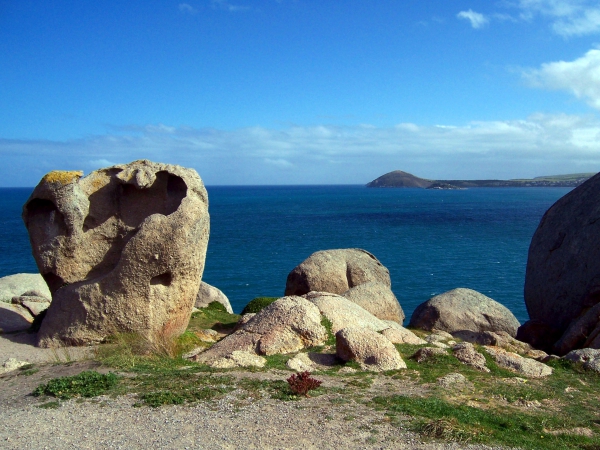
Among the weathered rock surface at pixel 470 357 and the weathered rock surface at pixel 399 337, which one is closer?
the weathered rock surface at pixel 470 357

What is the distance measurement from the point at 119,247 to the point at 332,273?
12073 millimetres

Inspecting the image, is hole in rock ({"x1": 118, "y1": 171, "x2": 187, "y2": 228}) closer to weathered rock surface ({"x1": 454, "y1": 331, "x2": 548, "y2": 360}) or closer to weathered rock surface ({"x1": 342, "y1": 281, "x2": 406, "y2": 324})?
weathered rock surface ({"x1": 342, "y1": 281, "x2": 406, "y2": 324})

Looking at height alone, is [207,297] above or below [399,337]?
below

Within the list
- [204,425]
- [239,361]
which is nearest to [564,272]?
[239,361]

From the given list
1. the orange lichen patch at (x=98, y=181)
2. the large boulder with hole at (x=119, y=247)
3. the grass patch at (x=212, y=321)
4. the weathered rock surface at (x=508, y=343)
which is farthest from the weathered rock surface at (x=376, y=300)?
the orange lichen patch at (x=98, y=181)

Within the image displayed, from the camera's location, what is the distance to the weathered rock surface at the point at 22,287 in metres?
27.8

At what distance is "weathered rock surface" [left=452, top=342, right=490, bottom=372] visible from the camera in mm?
14727

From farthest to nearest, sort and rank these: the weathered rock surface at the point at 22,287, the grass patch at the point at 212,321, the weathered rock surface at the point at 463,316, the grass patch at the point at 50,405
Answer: the weathered rock surface at the point at 22,287, the weathered rock surface at the point at 463,316, the grass patch at the point at 212,321, the grass patch at the point at 50,405

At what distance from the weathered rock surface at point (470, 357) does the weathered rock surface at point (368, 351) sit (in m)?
1.84

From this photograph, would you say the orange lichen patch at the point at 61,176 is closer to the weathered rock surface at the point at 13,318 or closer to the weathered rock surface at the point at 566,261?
the weathered rock surface at the point at 13,318

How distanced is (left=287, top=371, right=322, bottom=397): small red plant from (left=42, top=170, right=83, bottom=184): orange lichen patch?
10.7 metres

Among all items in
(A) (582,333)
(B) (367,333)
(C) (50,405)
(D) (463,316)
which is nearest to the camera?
(C) (50,405)

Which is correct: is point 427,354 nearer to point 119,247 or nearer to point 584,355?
point 584,355

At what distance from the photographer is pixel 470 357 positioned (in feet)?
49.5
